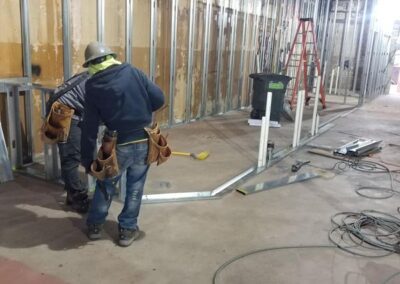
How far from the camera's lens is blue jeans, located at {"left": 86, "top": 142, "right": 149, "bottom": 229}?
2408 mm

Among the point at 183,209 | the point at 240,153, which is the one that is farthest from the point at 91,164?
the point at 240,153

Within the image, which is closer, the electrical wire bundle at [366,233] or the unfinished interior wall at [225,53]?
the electrical wire bundle at [366,233]

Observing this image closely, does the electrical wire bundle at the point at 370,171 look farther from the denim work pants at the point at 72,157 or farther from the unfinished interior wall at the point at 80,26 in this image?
the unfinished interior wall at the point at 80,26

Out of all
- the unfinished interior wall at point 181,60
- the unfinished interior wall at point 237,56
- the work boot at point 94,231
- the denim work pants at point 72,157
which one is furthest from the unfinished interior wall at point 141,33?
the work boot at point 94,231

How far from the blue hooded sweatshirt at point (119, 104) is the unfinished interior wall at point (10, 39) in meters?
1.87

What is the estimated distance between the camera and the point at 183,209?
3.16m

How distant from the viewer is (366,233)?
294cm

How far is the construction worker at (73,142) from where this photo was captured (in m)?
2.82

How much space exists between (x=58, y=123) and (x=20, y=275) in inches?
43.3

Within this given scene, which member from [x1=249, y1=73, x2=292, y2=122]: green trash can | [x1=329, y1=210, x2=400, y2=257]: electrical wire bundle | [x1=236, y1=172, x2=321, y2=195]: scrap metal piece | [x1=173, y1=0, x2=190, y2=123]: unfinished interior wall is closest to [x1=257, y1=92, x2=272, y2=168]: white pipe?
[x1=236, y1=172, x2=321, y2=195]: scrap metal piece

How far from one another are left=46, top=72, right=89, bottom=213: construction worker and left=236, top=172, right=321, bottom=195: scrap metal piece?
57.0 inches

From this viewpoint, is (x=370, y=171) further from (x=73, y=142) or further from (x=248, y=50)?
(x=248, y=50)

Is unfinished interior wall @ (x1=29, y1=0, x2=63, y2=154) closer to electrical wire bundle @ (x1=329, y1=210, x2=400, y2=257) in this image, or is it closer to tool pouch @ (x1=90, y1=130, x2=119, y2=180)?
tool pouch @ (x1=90, y1=130, x2=119, y2=180)

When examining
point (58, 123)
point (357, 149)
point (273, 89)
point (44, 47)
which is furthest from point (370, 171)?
point (44, 47)
